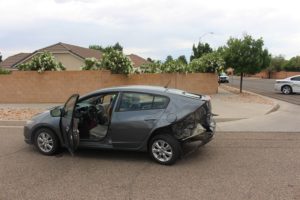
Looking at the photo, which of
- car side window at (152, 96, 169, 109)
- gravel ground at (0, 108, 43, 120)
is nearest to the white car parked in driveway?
gravel ground at (0, 108, 43, 120)

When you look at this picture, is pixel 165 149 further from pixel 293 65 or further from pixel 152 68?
pixel 293 65

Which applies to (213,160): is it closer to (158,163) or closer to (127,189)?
(158,163)

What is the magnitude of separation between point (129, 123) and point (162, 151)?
2.71 ft

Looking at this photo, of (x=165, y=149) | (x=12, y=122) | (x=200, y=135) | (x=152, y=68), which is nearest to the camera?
(x=165, y=149)

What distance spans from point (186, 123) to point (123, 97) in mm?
1371

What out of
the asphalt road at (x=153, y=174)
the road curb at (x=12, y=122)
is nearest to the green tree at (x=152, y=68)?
the road curb at (x=12, y=122)

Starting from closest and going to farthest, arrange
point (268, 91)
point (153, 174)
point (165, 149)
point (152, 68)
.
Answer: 1. point (153, 174)
2. point (165, 149)
3. point (152, 68)
4. point (268, 91)

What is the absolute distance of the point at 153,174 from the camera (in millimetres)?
6484

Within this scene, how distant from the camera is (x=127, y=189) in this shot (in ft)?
18.8

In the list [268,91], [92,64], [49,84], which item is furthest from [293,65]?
[49,84]

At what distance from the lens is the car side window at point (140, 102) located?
725 centimetres

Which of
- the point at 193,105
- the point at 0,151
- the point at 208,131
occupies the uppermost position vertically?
the point at 193,105

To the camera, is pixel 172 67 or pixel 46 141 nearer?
pixel 46 141

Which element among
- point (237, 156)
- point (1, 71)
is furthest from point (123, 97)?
point (1, 71)
